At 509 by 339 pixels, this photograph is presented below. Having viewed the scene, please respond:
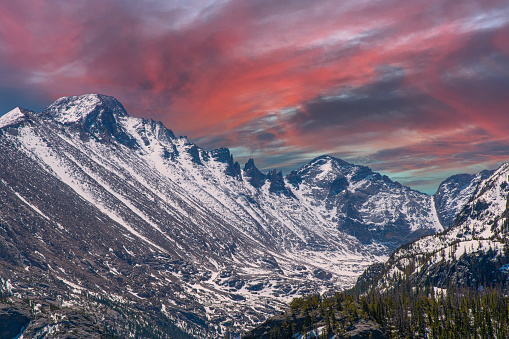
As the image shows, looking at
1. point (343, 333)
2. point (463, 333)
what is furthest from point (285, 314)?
point (463, 333)

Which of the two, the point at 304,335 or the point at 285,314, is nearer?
the point at 304,335

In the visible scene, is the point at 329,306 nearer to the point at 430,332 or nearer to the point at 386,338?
the point at 386,338

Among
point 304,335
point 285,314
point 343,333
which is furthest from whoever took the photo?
point 285,314

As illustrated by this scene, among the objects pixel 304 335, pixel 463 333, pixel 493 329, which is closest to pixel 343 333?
pixel 304 335

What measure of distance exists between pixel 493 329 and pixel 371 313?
52.3 metres

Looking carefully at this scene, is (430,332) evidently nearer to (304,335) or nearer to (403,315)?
(403,315)

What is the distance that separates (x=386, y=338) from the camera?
174875 mm

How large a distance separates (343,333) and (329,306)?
34.6 meters

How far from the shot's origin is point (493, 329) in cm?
18875

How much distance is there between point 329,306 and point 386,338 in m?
31.6

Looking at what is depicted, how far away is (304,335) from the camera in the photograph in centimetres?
17862

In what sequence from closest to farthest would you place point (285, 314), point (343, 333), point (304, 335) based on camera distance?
point (343, 333) → point (304, 335) → point (285, 314)

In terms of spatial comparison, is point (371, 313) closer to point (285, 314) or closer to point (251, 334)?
point (285, 314)

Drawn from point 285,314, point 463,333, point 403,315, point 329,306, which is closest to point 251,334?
point 285,314
